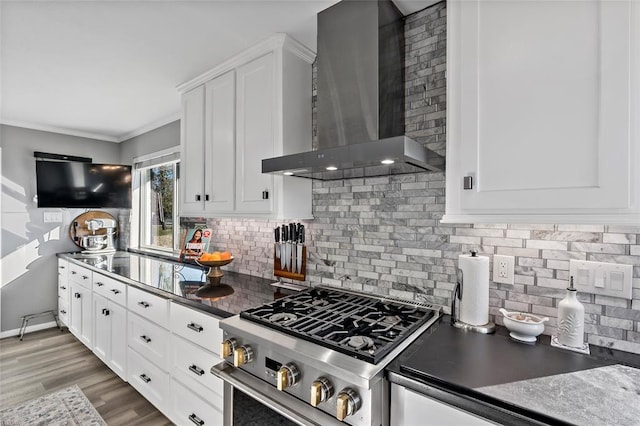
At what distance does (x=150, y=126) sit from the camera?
3.73 metres

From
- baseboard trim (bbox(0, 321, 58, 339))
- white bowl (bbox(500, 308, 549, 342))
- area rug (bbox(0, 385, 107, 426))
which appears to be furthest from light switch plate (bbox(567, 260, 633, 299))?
baseboard trim (bbox(0, 321, 58, 339))

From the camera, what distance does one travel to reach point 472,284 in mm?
1326

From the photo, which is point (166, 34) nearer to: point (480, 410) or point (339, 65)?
point (339, 65)

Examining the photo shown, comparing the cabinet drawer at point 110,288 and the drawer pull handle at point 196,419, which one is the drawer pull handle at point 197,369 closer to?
the drawer pull handle at point 196,419

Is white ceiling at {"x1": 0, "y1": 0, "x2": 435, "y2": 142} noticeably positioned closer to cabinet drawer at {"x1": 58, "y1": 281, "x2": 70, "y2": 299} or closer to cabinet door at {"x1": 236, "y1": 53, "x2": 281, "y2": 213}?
cabinet door at {"x1": 236, "y1": 53, "x2": 281, "y2": 213}

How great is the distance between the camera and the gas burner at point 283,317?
1383mm

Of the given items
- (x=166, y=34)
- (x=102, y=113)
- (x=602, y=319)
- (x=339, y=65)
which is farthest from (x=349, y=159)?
(x=102, y=113)

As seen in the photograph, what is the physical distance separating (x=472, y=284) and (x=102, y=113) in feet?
12.2

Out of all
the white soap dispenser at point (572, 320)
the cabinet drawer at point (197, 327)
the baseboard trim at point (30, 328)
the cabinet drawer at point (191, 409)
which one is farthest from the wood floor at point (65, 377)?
the white soap dispenser at point (572, 320)

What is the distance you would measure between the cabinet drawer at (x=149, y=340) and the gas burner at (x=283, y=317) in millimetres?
957

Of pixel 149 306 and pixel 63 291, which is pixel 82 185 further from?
pixel 149 306

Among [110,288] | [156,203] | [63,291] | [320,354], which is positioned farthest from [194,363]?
[63,291]

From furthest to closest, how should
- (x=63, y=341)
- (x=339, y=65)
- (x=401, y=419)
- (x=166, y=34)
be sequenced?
(x=63, y=341) → (x=166, y=34) → (x=339, y=65) → (x=401, y=419)

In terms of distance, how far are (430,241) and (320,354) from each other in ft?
2.60
